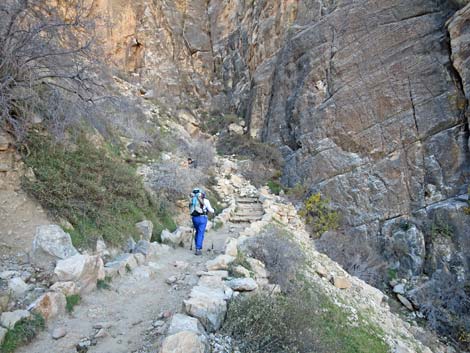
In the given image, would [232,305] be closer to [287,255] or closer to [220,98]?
[287,255]

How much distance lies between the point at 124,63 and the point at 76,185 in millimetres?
20470

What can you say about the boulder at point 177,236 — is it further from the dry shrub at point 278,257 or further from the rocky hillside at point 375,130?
the rocky hillside at point 375,130

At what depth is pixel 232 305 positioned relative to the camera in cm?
376

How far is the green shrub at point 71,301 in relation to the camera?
11.8ft

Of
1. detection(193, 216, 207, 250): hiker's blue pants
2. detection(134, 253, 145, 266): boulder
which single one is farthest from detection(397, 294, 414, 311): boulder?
detection(134, 253, 145, 266): boulder

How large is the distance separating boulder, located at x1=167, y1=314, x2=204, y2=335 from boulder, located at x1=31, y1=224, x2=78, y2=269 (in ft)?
7.15

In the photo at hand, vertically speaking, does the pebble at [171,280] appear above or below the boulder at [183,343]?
below

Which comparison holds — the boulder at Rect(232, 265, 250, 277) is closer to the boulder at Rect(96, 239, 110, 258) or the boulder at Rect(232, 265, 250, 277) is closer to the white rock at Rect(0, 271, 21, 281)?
the boulder at Rect(96, 239, 110, 258)

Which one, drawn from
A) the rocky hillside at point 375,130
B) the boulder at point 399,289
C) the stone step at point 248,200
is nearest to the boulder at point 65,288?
the rocky hillside at point 375,130

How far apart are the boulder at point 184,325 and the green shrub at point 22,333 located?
1349 mm

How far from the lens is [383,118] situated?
1438 centimetres

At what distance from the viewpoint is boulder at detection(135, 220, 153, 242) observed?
6.57 meters

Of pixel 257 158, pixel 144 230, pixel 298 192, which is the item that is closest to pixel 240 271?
pixel 144 230

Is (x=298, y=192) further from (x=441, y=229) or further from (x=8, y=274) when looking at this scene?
(x=8, y=274)
